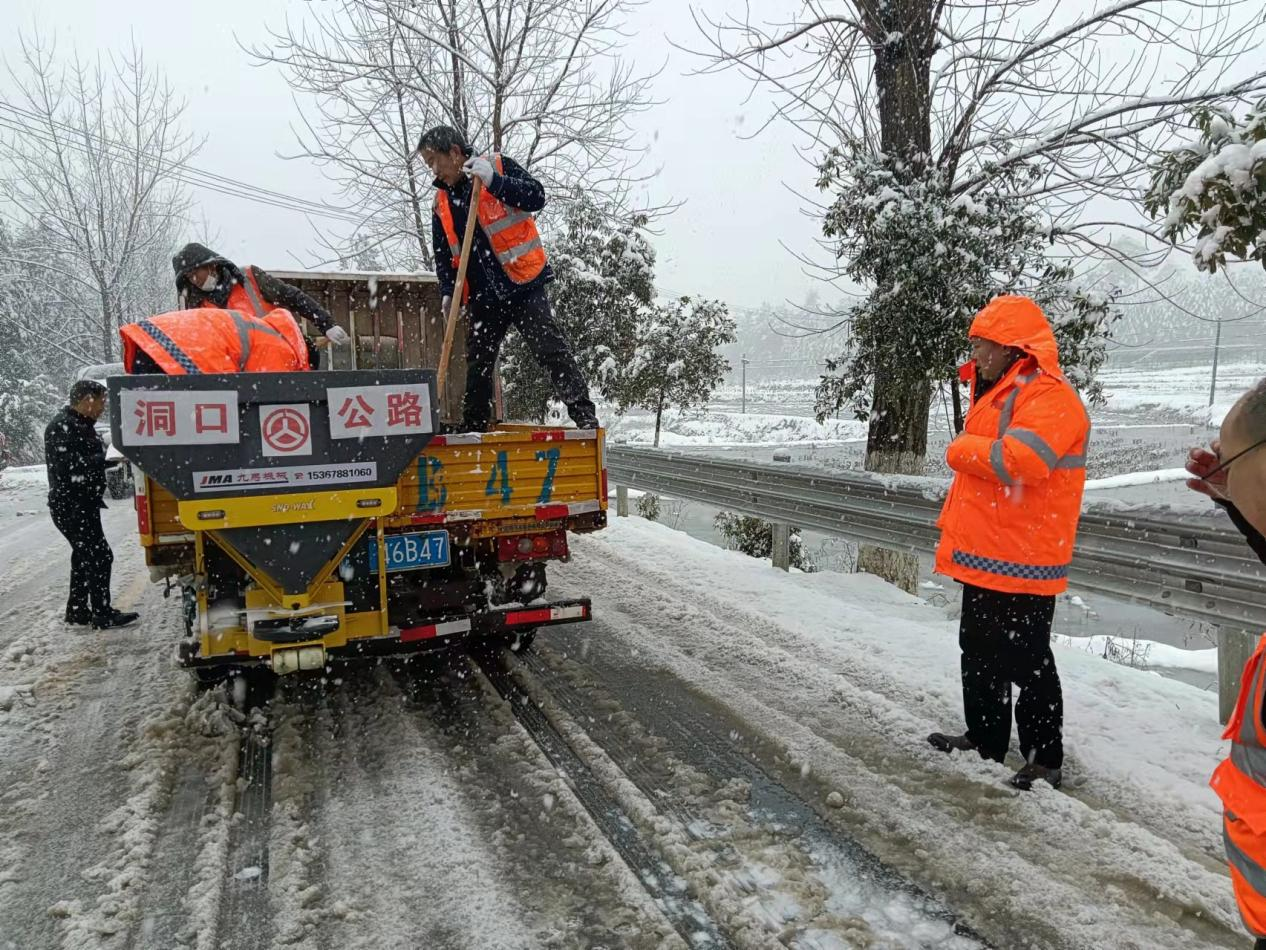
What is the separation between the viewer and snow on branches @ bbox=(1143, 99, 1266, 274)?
3.26m

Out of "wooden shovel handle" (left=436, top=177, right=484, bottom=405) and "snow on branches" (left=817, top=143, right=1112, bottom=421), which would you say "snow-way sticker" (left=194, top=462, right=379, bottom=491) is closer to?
"wooden shovel handle" (left=436, top=177, right=484, bottom=405)

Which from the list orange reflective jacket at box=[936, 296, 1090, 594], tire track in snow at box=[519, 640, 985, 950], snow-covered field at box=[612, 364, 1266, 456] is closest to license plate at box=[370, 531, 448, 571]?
tire track in snow at box=[519, 640, 985, 950]

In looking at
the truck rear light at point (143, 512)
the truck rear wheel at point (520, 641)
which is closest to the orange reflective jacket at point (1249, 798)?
the truck rear light at point (143, 512)

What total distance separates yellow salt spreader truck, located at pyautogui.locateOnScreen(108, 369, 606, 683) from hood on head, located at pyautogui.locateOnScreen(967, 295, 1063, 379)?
215 centimetres

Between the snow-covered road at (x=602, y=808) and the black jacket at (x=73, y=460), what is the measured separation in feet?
5.18

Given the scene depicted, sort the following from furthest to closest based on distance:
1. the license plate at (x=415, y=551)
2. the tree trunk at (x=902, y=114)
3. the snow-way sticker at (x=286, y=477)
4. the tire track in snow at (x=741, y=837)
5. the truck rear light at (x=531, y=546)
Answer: the tree trunk at (x=902, y=114) → the truck rear light at (x=531, y=546) → the license plate at (x=415, y=551) → the snow-way sticker at (x=286, y=477) → the tire track in snow at (x=741, y=837)

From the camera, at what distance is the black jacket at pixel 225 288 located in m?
4.84

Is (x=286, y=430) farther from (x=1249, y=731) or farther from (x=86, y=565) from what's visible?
(x=86, y=565)

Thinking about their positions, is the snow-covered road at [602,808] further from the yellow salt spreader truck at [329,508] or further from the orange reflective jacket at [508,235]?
the orange reflective jacket at [508,235]

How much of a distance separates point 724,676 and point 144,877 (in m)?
2.89

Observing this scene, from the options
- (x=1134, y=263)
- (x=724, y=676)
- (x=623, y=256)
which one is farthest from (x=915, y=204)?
(x=623, y=256)

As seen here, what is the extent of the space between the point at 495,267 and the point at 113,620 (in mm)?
3849

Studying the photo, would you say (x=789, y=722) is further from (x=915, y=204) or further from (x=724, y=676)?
(x=915, y=204)

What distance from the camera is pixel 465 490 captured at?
423cm
